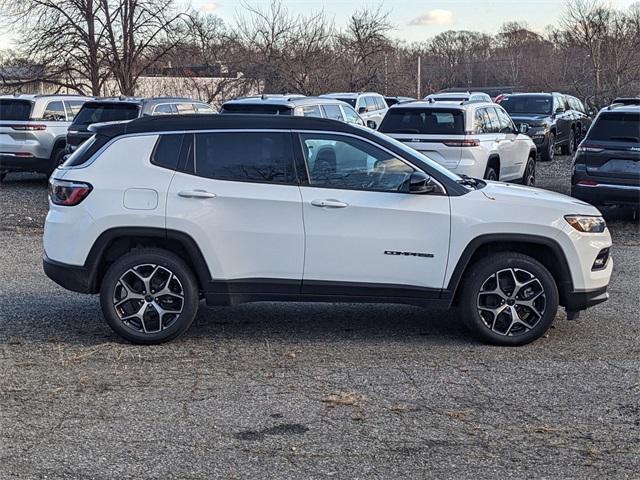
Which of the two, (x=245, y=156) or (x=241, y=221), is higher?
(x=245, y=156)

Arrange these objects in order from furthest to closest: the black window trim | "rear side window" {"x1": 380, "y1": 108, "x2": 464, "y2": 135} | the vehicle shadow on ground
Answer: "rear side window" {"x1": 380, "y1": 108, "x2": 464, "y2": 135} → the vehicle shadow on ground → the black window trim

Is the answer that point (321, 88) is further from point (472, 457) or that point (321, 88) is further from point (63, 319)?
point (472, 457)

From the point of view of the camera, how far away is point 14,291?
896 cm

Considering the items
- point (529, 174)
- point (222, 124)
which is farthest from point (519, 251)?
point (529, 174)

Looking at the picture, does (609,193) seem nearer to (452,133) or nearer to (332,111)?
(452,133)

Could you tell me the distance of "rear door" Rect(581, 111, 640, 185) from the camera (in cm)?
1291

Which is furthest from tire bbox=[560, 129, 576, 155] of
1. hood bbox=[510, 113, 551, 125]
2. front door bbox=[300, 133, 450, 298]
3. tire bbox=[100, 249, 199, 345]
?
tire bbox=[100, 249, 199, 345]

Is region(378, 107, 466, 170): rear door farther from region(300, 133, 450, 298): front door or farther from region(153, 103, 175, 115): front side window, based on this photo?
region(300, 133, 450, 298): front door

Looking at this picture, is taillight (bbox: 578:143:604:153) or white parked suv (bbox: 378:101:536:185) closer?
taillight (bbox: 578:143:604:153)

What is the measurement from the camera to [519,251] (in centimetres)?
717

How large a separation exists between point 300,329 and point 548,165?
660 inches

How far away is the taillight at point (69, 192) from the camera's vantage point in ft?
22.8

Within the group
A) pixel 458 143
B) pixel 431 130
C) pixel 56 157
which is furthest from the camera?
A: pixel 56 157

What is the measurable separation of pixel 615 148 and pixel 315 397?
864cm
